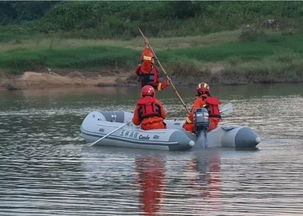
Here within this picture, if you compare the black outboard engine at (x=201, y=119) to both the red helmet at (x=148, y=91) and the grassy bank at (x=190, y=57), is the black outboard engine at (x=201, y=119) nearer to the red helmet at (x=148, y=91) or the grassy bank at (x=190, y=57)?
the red helmet at (x=148, y=91)

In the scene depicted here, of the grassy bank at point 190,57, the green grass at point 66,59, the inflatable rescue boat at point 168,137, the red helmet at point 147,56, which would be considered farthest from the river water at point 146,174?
the green grass at point 66,59

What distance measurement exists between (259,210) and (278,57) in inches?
1318

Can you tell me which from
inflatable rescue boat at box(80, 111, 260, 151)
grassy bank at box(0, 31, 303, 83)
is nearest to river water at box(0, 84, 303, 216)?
inflatable rescue boat at box(80, 111, 260, 151)

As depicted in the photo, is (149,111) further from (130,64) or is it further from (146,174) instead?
(130,64)

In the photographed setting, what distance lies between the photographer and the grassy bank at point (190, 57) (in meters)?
46.0

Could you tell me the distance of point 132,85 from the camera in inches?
1802

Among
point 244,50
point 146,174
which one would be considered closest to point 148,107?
point 146,174

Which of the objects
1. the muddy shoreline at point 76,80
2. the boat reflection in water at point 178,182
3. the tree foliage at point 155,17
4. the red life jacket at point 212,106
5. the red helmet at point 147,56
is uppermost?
the tree foliage at point 155,17

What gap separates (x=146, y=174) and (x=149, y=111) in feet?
12.8

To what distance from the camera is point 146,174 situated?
60.4ft

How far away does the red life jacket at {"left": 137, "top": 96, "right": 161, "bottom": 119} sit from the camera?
72.5ft

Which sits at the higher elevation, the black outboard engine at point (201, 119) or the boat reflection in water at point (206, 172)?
the black outboard engine at point (201, 119)

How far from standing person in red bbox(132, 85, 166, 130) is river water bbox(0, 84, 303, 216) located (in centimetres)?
70

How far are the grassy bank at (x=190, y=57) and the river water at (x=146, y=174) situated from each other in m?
14.7
